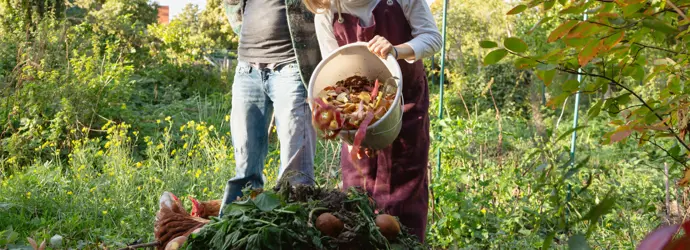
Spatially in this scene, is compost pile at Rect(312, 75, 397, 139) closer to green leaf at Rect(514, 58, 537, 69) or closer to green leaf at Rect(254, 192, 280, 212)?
green leaf at Rect(254, 192, 280, 212)

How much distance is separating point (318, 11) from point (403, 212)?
0.84m

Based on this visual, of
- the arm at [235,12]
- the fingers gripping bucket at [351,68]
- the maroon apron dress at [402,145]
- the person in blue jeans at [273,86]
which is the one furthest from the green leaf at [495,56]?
the arm at [235,12]

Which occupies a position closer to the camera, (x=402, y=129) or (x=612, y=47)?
(x=612, y=47)

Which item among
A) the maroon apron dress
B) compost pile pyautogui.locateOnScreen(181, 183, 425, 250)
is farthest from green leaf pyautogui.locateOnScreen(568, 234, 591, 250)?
the maroon apron dress

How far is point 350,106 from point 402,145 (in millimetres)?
467

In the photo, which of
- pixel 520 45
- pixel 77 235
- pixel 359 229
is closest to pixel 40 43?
pixel 77 235

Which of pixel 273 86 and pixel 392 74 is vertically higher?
pixel 392 74

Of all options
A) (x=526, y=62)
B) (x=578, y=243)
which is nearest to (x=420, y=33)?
(x=526, y=62)

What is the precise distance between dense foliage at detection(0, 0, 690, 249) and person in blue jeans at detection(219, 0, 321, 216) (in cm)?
28

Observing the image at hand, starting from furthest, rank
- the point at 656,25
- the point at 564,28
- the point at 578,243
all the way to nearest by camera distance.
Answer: the point at 564,28, the point at 656,25, the point at 578,243

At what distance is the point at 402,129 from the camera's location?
2.65m

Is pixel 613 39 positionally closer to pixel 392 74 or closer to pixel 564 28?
pixel 564 28

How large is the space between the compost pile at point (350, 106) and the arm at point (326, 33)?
1.00ft

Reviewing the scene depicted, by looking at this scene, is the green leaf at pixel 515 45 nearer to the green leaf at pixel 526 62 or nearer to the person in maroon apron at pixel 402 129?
the green leaf at pixel 526 62
